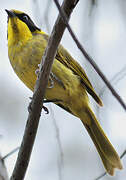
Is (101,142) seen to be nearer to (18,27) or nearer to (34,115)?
(34,115)

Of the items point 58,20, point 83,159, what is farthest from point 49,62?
point 83,159

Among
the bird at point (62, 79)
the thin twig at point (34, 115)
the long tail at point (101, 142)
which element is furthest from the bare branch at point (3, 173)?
the long tail at point (101, 142)

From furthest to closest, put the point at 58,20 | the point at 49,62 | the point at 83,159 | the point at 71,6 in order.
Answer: the point at 83,159, the point at 49,62, the point at 58,20, the point at 71,6

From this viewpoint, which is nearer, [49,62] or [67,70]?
[49,62]

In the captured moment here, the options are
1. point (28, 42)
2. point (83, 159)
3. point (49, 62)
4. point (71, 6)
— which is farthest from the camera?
point (83, 159)

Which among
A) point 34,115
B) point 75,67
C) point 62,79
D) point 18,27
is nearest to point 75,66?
point 75,67

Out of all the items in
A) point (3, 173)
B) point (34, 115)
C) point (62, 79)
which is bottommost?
point (3, 173)

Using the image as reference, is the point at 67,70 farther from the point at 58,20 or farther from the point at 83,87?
the point at 58,20

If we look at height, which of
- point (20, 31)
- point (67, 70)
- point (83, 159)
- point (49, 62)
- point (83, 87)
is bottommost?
point (83, 159)

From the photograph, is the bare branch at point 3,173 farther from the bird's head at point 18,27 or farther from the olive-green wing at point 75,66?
the bird's head at point 18,27
